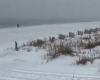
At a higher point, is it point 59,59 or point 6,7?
point 6,7

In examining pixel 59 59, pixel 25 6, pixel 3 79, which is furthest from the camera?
pixel 25 6

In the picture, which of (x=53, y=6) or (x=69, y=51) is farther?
(x=53, y=6)

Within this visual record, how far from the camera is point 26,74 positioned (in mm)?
5262

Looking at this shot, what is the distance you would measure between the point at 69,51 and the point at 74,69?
1725 mm

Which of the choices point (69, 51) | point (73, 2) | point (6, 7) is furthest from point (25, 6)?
point (69, 51)

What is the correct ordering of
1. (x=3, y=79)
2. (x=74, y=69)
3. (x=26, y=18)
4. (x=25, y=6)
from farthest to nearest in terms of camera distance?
(x=25, y=6)
(x=26, y=18)
(x=74, y=69)
(x=3, y=79)

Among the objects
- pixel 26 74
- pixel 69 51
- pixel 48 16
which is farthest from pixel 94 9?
pixel 26 74

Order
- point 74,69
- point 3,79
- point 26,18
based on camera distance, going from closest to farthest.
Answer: point 3,79 < point 74,69 < point 26,18

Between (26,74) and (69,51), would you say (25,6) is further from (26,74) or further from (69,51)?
(26,74)

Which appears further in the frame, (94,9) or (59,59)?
(94,9)

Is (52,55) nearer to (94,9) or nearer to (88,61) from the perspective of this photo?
(88,61)

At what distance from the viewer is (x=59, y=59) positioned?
22.5 ft

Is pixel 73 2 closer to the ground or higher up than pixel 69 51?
higher up

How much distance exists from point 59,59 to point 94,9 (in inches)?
960
